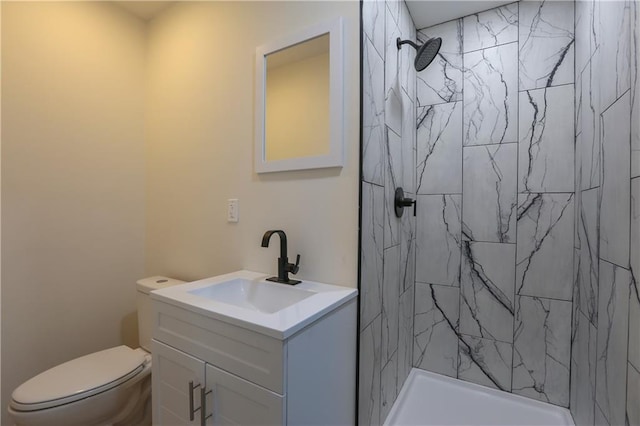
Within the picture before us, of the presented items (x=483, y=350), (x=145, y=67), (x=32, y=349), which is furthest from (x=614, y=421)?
(x=145, y=67)

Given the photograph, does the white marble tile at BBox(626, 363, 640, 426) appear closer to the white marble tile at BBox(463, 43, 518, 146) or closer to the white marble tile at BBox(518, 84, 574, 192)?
the white marble tile at BBox(518, 84, 574, 192)

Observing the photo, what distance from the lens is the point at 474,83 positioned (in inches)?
65.9

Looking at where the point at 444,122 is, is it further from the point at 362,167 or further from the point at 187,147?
the point at 187,147

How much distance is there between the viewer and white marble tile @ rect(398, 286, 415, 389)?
1.64m

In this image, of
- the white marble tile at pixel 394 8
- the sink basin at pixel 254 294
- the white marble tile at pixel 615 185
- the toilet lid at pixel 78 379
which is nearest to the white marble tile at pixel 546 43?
the white marble tile at pixel 615 185

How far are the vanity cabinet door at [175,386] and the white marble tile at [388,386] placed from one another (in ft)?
2.68

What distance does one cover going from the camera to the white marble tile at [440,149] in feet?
5.65

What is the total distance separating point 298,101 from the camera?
1.32m

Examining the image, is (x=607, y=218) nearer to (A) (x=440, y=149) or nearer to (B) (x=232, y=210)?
(A) (x=440, y=149)

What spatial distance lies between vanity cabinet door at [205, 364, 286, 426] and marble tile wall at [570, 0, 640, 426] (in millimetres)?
989

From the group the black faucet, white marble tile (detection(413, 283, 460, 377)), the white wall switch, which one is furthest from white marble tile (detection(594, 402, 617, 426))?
the white wall switch

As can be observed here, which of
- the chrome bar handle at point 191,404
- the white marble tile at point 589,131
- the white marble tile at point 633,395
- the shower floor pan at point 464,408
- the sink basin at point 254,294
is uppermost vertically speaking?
the white marble tile at point 589,131

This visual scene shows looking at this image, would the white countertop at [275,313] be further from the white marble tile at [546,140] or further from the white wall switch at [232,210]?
the white marble tile at [546,140]

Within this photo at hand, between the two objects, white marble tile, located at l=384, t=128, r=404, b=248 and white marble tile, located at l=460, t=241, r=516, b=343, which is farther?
white marble tile, located at l=460, t=241, r=516, b=343
